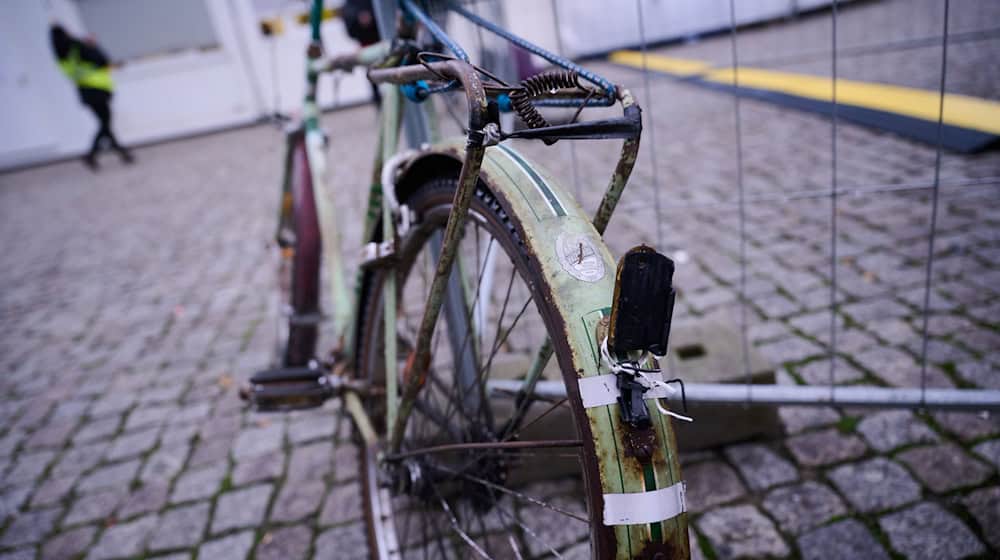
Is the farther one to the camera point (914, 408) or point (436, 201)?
point (914, 408)

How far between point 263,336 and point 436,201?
8.60 ft

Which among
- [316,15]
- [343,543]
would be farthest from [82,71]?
[343,543]

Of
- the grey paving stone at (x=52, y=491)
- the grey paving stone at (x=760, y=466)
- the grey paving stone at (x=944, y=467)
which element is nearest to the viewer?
the grey paving stone at (x=944, y=467)

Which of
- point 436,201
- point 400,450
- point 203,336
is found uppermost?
point 436,201

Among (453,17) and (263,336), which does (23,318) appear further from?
(453,17)

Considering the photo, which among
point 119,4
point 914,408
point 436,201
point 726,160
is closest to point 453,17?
point 436,201

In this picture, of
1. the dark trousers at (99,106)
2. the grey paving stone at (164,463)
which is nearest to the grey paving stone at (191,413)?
the grey paving stone at (164,463)

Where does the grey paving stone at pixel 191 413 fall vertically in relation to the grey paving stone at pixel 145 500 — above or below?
above

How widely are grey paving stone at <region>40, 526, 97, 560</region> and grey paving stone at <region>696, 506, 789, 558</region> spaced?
2154 mm

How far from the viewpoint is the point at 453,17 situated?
2.46 m

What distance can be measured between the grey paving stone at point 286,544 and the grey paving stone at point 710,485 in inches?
49.9

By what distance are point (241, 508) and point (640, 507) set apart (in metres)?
1.93

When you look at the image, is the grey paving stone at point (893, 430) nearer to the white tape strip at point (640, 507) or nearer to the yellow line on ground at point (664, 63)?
the white tape strip at point (640, 507)

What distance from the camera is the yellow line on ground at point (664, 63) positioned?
28.2 ft
